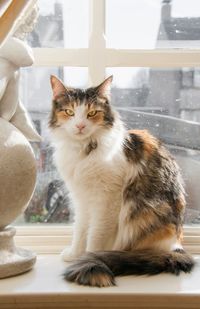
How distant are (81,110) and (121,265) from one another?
472mm

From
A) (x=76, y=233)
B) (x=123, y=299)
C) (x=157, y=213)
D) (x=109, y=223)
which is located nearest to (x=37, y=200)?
(x=76, y=233)

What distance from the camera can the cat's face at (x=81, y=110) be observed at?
151 cm

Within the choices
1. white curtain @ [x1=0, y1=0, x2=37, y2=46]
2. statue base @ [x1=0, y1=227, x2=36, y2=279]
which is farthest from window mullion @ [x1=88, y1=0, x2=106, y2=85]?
statue base @ [x1=0, y1=227, x2=36, y2=279]

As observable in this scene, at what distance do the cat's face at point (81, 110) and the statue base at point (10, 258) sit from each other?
0.35m

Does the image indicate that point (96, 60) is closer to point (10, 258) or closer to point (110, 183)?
point (110, 183)

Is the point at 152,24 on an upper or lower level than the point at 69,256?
upper

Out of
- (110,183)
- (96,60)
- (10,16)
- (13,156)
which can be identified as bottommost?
(110,183)

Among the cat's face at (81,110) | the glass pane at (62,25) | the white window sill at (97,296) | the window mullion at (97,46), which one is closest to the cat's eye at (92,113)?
the cat's face at (81,110)

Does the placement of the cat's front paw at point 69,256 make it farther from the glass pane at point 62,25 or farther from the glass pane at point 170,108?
the glass pane at point 62,25

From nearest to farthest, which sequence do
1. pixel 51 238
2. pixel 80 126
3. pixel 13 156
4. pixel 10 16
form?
1. pixel 10 16
2. pixel 13 156
3. pixel 80 126
4. pixel 51 238

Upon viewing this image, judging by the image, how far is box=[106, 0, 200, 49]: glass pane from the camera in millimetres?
1789

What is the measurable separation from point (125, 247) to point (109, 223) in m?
0.09

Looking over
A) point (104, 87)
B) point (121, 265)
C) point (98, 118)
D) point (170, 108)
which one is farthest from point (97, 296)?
point (170, 108)

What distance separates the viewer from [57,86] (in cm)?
157
